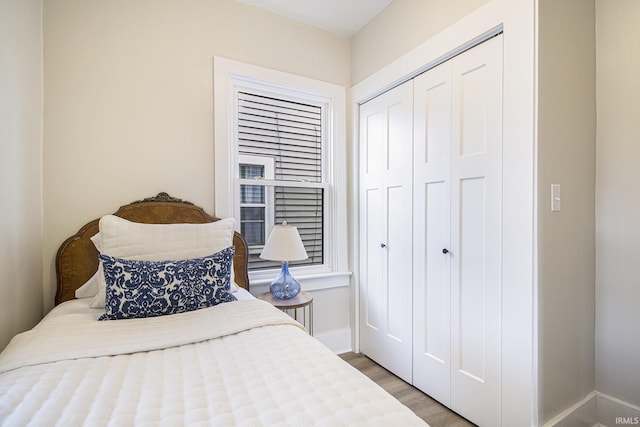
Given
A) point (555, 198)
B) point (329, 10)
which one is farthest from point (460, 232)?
point (329, 10)

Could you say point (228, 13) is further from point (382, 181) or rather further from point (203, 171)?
point (382, 181)

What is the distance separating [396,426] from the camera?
71 centimetres

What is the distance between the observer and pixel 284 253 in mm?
1978

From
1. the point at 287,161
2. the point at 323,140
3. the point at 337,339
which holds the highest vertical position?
the point at 323,140

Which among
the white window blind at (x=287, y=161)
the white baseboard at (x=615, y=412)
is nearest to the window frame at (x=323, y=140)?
the white window blind at (x=287, y=161)

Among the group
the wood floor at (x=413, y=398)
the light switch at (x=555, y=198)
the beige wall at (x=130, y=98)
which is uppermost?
the beige wall at (x=130, y=98)

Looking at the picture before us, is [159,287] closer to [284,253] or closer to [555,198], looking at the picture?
[284,253]

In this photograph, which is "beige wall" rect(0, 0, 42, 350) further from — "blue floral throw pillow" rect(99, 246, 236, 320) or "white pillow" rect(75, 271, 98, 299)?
"blue floral throw pillow" rect(99, 246, 236, 320)

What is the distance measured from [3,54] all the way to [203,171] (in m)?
1.05

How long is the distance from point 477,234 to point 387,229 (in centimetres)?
71

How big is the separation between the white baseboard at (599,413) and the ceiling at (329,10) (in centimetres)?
270

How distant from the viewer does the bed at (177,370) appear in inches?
28.7

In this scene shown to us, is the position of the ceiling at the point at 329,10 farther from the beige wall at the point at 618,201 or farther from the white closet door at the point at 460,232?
the beige wall at the point at 618,201

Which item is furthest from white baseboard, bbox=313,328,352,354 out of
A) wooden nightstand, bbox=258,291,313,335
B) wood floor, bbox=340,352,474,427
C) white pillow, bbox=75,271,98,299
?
white pillow, bbox=75,271,98,299
